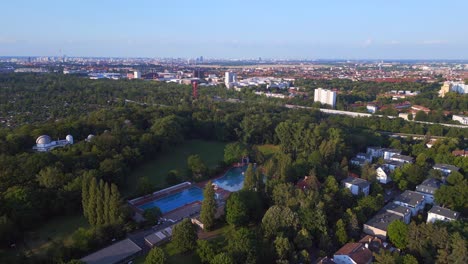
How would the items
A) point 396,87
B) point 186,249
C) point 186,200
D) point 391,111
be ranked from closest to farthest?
point 186,249 → point 186,200 → point 391,111 → point 396,87

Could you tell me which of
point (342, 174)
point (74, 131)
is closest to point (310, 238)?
point (342, 174)

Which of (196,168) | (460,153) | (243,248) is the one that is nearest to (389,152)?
(460,153)

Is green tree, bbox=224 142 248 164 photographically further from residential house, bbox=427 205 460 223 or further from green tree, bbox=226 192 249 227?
residential house, bbox=427 205 460 223

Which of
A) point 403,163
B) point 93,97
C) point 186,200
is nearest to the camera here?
point 186,200

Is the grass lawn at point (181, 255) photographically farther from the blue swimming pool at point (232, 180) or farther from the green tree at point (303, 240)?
the blue swimming pool at point (232, 180)

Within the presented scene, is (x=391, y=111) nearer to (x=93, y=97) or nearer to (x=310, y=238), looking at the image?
(x=310, y=238)

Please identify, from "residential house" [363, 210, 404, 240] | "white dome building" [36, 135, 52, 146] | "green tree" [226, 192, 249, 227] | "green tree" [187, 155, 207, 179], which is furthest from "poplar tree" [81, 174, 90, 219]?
"residential house" [363, 210, 404, 240]

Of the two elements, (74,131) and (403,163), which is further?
(74,131)
